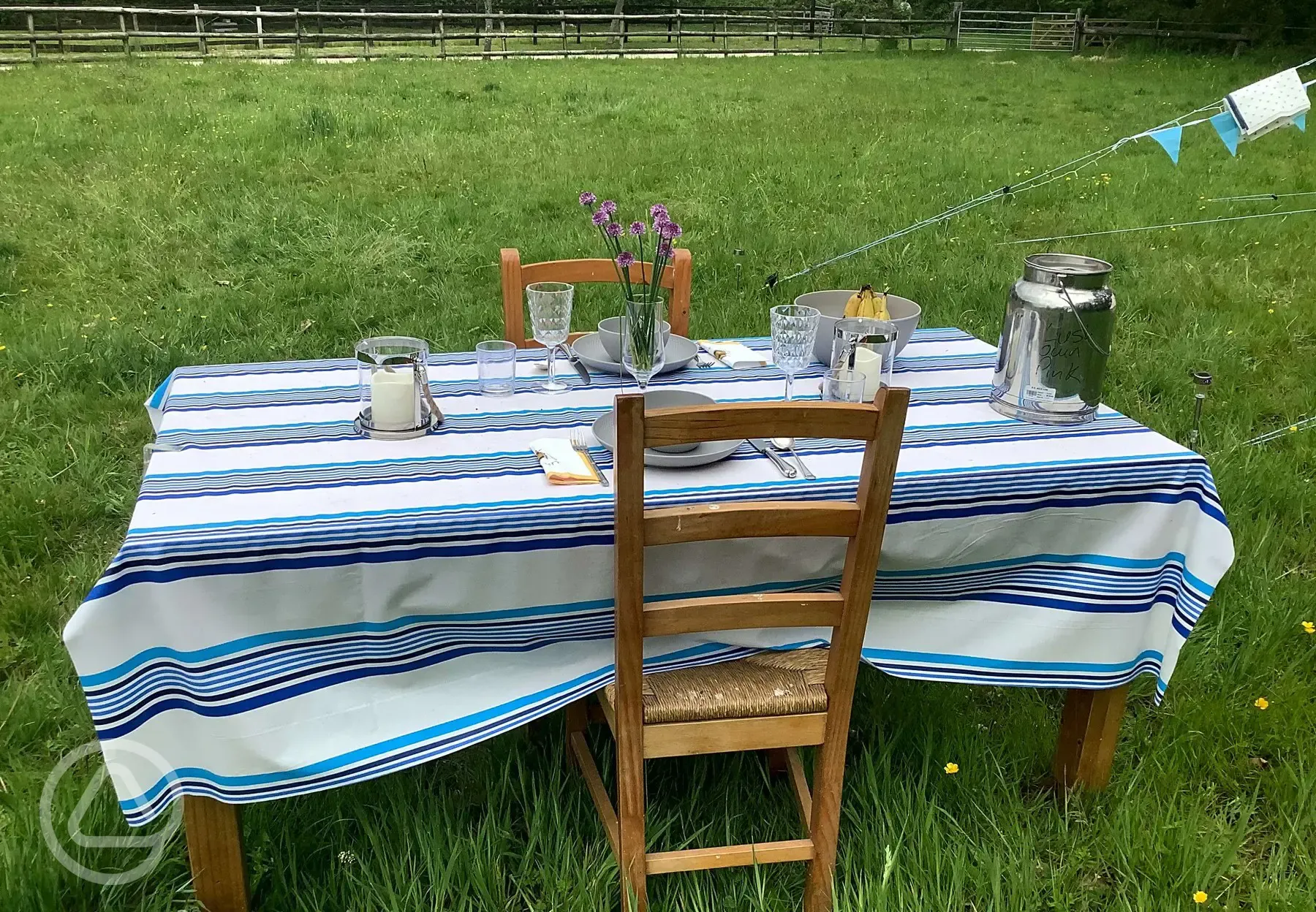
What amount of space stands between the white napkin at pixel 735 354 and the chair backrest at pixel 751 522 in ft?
2.81

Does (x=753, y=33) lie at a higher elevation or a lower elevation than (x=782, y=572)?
higher

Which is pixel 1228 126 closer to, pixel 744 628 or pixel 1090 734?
pixel 1090 734

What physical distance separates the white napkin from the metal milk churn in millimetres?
591

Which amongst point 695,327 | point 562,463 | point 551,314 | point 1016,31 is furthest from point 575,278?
point 1016,31

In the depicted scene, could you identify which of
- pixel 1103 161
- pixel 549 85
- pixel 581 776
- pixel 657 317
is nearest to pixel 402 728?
pixel 581 776

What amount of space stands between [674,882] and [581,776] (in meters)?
0.34

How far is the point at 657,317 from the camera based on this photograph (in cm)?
208

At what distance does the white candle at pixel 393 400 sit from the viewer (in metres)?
1.80

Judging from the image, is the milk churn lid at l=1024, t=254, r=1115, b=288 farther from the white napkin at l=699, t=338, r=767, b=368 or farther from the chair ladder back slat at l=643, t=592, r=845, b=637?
the chair ladder back slat at l=643, t=592, r=845, b=637

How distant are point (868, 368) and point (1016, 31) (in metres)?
25.5

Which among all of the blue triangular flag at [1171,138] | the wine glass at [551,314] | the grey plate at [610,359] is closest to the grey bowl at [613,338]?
the grey plate at [610,359]

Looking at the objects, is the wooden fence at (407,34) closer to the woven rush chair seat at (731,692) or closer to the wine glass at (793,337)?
the wine glass at (793,337)

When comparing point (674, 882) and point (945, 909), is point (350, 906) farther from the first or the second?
point (945, 909)

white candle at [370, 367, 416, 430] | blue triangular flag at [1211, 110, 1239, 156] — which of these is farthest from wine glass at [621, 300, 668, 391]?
blue triangular flag at [1211, 110, 1239, 156]
